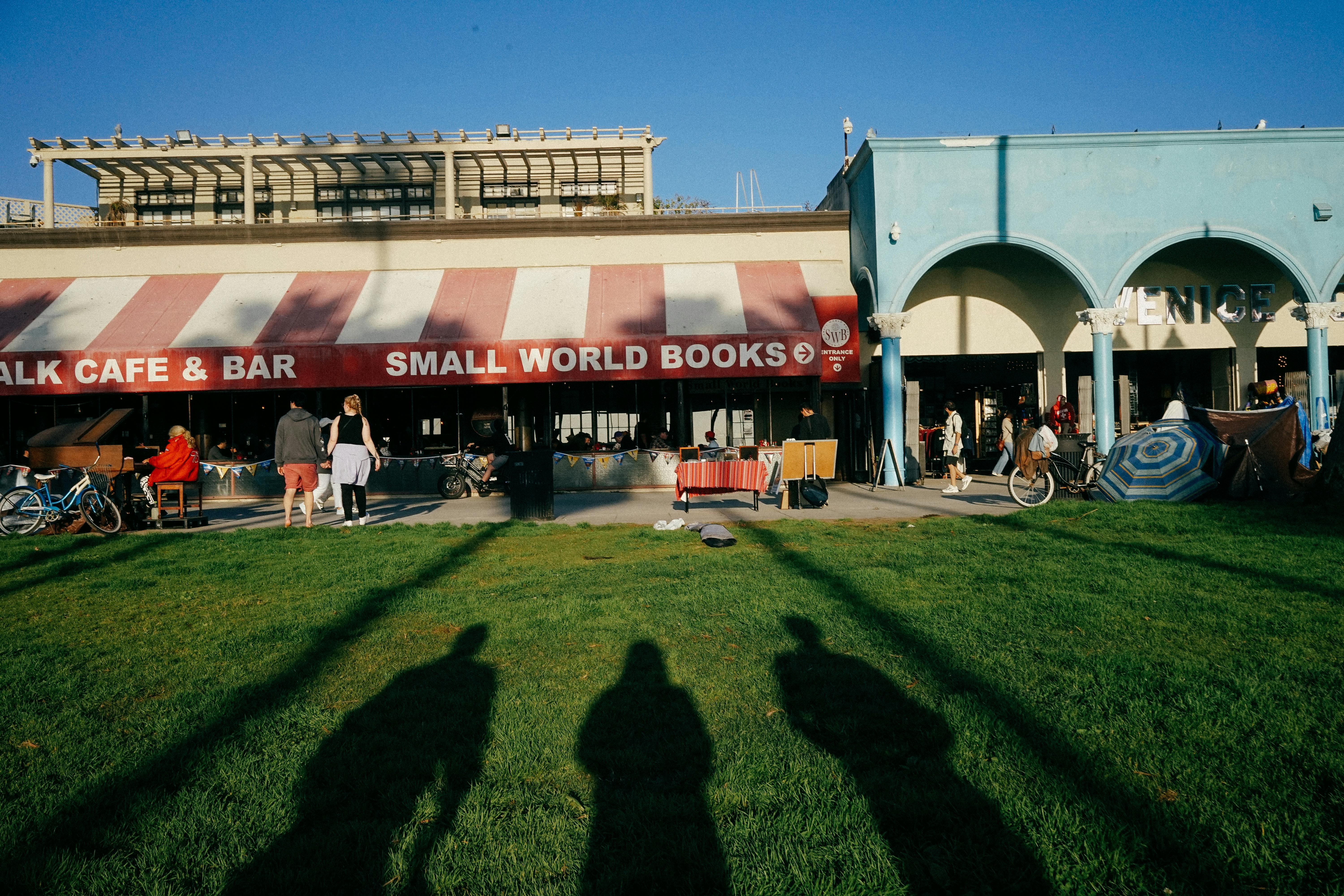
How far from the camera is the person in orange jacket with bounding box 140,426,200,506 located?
13.1 meters

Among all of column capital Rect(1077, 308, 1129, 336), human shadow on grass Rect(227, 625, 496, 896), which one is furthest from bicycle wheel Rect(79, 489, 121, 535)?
column capital Rect(1077, 308, 1129, 336)

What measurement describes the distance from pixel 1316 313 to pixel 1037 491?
11530 millimetres

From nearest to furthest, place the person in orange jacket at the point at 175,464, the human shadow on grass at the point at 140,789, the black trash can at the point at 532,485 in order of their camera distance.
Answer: the human shadow on grass at the point at 140,789 → the black trash can at the point at 532,485 → the person in orange jacket at the point at 175,464

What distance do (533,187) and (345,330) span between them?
1018cm

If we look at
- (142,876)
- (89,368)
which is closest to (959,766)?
(142,876)

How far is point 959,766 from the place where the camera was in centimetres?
339

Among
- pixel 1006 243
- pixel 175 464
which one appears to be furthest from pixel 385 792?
pixel 1006 243

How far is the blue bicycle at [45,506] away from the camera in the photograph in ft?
38.9

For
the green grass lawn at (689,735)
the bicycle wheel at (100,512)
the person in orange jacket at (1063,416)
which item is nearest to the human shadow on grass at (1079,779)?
the green grass lawn at (689,735)

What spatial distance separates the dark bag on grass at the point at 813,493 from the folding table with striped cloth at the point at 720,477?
100 cm

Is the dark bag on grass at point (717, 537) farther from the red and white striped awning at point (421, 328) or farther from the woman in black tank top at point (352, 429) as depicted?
the red and white striped awning at point (421, 328)

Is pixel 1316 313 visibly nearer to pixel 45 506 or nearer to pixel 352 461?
pixel 352 461

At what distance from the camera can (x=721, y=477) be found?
43.9 feet

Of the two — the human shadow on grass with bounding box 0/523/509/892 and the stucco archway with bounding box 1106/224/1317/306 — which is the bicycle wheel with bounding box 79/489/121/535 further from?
the stucco archway with bounding box 1106/224/1317/306
